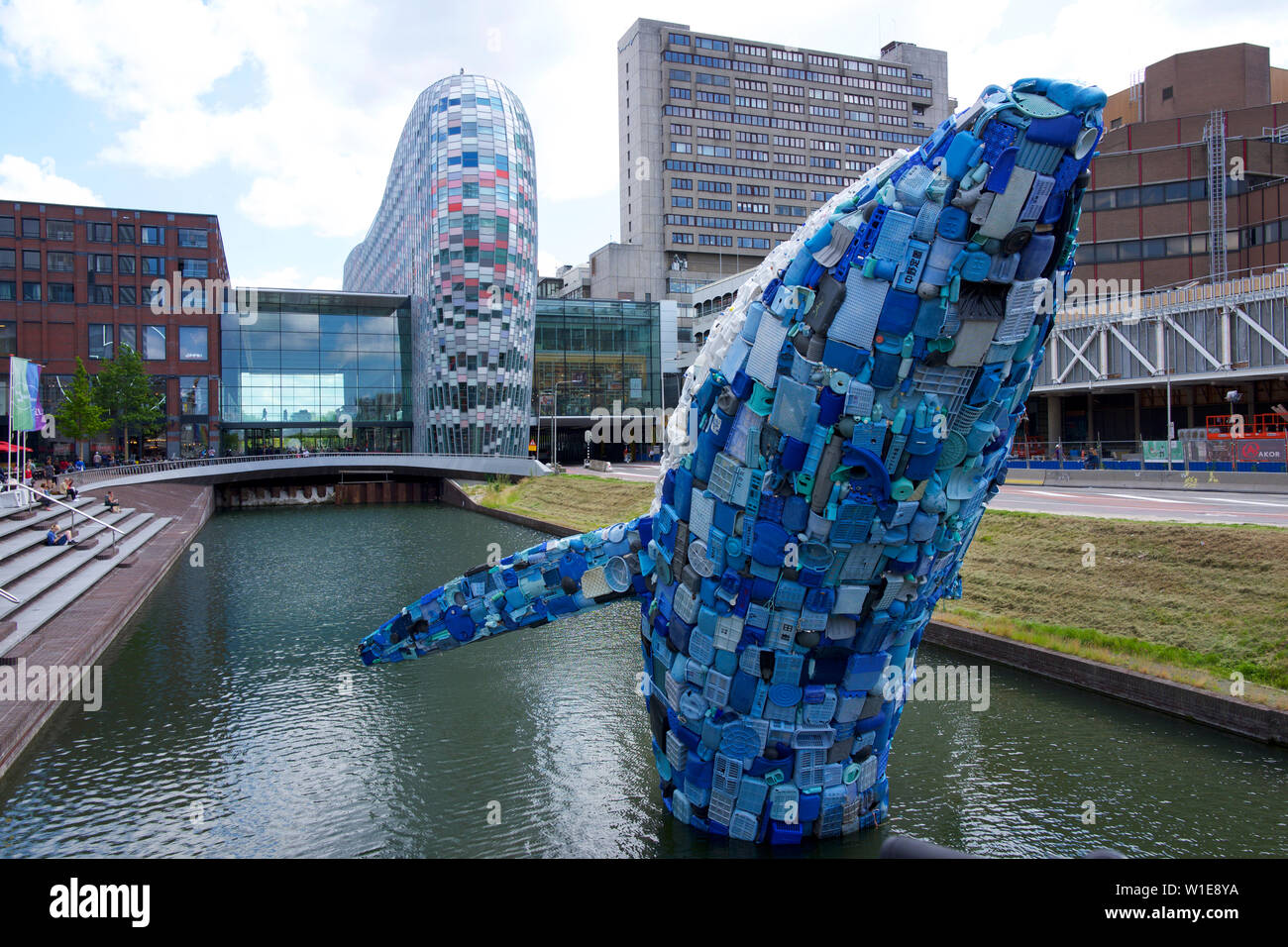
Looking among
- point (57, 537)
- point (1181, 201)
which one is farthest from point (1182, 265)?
point (57, 537)

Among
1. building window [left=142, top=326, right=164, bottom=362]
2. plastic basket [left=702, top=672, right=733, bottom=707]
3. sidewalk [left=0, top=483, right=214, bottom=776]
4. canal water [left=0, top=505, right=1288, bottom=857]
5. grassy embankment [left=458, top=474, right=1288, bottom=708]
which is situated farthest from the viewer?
building window [left=142, top=326, right=164, bottom=362]

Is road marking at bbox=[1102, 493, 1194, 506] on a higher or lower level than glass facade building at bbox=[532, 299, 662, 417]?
lower

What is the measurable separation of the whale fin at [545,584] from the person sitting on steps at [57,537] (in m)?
20.8


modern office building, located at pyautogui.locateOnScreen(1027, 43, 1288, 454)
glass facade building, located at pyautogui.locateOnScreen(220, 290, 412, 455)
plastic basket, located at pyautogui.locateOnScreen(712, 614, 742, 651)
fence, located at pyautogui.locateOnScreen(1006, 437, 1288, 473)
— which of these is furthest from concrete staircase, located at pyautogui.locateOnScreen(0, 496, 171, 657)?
modern office building, located at pyautogui.locateOnScreen(1027, 43, 1288, 454)

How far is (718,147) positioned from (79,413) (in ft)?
255

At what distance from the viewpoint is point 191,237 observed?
63344mm

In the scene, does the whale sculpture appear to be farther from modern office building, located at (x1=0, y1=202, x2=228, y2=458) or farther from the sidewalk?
modern office building, located at (x1=0, y1=202, x2=228, y2=458)

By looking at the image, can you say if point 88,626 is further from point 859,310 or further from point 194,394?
point 194,394

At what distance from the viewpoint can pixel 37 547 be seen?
24.2 m

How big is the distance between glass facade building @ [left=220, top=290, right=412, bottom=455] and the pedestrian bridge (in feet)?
33.3

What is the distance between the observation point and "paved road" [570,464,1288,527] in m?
22.0
